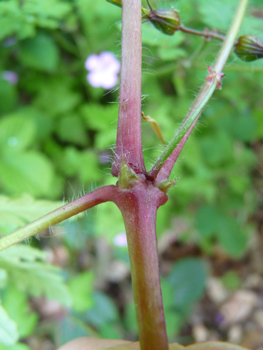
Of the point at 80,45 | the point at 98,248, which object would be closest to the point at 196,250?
the point at 98,248

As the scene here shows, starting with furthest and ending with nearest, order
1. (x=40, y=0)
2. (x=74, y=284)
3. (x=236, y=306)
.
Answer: (x=236, y=306) → (x=74, y=284) → (x=40, y=0)

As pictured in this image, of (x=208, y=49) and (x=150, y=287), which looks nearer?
(x=150, y=287)

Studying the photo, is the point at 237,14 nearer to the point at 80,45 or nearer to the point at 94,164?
the point at 94,164

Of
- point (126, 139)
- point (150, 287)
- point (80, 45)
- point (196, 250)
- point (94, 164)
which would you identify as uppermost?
point (80, 45)

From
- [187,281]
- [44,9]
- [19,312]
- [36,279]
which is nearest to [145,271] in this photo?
[36,279]

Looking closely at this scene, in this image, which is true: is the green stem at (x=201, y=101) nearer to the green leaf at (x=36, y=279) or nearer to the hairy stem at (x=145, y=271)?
the hairy stem at (x=145, y=271)

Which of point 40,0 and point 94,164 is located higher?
point 40,0

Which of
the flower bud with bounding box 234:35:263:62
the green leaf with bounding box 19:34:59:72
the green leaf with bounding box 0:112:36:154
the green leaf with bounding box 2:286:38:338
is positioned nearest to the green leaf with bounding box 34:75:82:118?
the green leaf with bounding box 19:34:59:72
